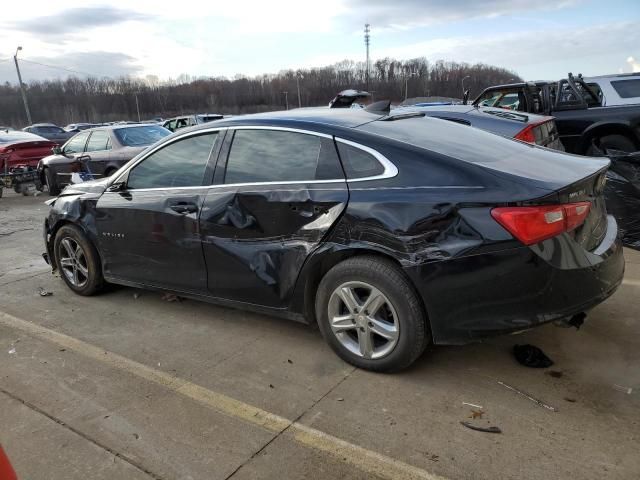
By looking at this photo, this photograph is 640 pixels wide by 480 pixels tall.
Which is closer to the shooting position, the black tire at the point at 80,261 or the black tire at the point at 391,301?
the black tire at the point at 391,301

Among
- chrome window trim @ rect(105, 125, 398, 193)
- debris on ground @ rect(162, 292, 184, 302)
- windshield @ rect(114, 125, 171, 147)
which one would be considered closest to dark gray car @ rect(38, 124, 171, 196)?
windshield @ rect(114, 125, 171, 147)

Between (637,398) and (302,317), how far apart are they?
200cm

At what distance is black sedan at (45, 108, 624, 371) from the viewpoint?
9.00ft

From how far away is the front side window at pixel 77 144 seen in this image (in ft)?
36.4

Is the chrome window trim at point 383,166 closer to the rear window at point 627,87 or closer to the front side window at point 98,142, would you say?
the rear window at point 627,87

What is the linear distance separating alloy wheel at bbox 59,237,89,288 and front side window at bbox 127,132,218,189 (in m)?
1.04

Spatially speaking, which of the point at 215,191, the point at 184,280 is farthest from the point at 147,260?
the point at 215,191

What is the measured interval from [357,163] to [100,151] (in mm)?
8771

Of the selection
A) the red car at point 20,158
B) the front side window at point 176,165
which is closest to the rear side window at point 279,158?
the front side window at point 176,165

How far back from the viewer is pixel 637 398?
2842 mm

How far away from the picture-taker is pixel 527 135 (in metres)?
5.78

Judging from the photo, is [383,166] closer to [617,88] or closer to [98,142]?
[617,88]

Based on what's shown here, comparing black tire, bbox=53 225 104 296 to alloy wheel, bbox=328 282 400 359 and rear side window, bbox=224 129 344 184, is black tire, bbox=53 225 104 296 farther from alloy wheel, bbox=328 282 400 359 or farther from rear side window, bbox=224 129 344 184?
alloy wheel, bbox=328 282 400 359

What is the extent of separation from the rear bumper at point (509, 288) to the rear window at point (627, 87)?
713 cm
